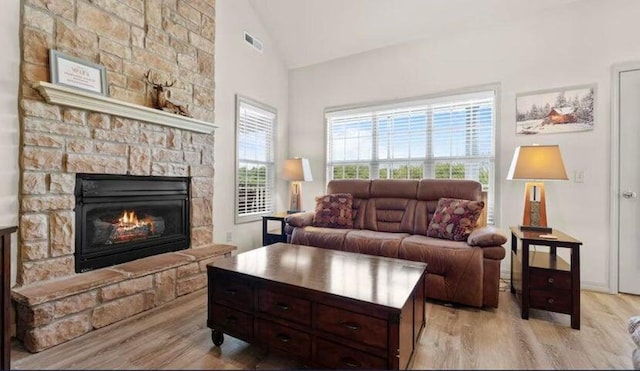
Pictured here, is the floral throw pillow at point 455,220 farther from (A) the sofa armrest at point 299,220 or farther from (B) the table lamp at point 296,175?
(B) the table lamp at point 296,175

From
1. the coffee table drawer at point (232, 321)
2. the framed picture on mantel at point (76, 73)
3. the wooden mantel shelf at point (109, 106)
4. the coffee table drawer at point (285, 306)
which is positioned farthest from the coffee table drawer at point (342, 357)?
the framed picture on mantel at point (76, 73)

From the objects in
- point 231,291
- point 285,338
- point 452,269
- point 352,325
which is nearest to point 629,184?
point 452,269

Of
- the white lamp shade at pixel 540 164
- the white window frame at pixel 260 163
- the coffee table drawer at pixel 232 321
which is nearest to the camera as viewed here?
the coffee table drawer at pixel 232 321

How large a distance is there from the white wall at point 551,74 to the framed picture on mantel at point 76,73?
9.62 ft

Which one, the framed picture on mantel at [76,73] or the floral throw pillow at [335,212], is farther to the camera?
the floral throw pillow at [335,212]

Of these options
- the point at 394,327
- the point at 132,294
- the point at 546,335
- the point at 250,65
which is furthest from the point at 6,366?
the point at 250,65

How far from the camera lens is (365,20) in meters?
3.58

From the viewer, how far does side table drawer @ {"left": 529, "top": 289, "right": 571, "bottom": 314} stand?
2.03m

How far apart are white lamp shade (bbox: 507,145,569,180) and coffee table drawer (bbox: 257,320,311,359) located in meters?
2.26

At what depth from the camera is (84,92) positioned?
204 cm

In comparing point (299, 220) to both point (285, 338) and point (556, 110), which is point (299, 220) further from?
point (556, 110)

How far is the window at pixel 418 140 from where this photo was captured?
330 cm

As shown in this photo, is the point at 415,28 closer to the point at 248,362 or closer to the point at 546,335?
the point at 546,335

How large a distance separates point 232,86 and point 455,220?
115 inches
